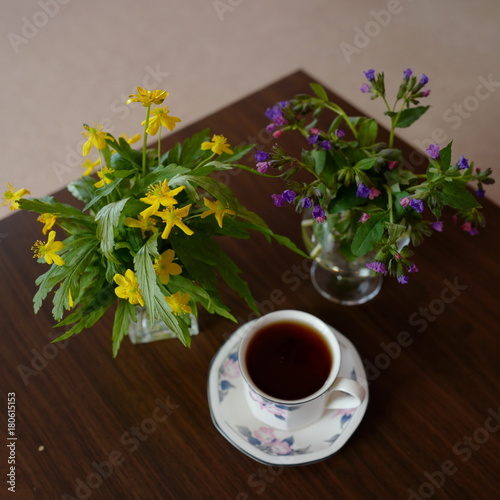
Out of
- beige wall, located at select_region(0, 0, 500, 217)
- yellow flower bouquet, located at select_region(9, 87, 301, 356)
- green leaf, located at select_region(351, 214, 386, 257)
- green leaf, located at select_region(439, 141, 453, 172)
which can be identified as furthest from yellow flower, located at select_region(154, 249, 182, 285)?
beige wall, located at select_region(0, 0, 500, 217)

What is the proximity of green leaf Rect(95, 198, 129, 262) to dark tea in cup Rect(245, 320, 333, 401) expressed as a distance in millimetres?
247

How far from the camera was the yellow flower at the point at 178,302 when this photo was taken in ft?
2.18

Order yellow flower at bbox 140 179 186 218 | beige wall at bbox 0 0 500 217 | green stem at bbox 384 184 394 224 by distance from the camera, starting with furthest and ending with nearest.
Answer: beige wall at bbox 0 0 500 217 → green stem at bbox 384 184 394 224 → yellow flower at bbox 140 179 186 218

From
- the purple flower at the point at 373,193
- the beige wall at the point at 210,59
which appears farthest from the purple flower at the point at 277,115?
the beige wall at the point at 210,59

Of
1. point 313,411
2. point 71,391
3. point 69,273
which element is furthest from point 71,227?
point 313,411

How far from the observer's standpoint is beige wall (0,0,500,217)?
79.5 inches

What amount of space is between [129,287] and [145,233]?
0.07 meters

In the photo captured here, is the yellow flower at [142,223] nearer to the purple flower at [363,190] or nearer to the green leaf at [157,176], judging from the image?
the green leaf at [157,176]

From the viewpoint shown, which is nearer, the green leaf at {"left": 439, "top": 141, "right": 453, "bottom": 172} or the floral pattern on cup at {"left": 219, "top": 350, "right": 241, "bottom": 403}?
the green leaf at {"left": 439, "top": 141, "right": 453, "bottom": 172}

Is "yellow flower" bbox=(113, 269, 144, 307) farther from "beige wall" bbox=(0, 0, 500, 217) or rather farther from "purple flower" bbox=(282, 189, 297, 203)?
"beige wall" bbox=(0, 0, 500, 217)

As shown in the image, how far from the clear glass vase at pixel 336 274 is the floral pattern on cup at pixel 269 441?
234 mm

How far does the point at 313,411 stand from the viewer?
776 millimetres

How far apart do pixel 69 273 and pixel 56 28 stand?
1.94 m

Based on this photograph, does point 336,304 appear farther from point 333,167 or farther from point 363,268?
point 333,167
